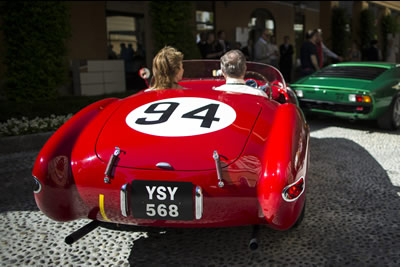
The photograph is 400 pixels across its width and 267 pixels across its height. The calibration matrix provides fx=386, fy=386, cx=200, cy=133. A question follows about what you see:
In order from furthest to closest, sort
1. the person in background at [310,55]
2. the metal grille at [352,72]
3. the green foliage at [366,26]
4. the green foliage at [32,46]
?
the green foliage at [366,26]
the person in background at [310,55]
the green foliage at [32,46]
the metal grille at [352,72]

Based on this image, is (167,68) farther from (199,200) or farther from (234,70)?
(199,200)

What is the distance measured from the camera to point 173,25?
9773 mm

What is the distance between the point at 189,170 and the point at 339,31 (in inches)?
662

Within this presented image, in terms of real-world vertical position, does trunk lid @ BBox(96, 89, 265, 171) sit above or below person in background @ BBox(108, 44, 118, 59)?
below

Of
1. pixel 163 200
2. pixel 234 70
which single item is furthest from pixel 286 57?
pixel 163 200

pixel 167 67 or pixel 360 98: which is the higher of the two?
pixel 167 67

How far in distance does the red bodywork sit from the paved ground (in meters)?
0.31

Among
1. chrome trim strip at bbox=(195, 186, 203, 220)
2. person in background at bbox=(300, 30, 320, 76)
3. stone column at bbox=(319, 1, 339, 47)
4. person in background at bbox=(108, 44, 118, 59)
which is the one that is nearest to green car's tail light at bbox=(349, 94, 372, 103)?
person in background at bbox=(300, 30, 320, 76)

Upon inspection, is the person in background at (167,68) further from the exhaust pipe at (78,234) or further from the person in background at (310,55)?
the person in background at (310,55)

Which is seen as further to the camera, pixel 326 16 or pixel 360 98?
pixel 326 16

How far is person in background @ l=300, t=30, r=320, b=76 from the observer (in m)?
8.40

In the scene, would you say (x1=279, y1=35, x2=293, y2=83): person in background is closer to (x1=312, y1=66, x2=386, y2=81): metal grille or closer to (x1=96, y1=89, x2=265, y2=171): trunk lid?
(x1=312, y1=66, x2=386, y2=81): metal grille

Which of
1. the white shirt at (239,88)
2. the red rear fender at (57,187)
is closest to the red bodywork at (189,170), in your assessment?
the red rear fender at (57,187)

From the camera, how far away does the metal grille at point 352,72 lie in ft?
21.1
